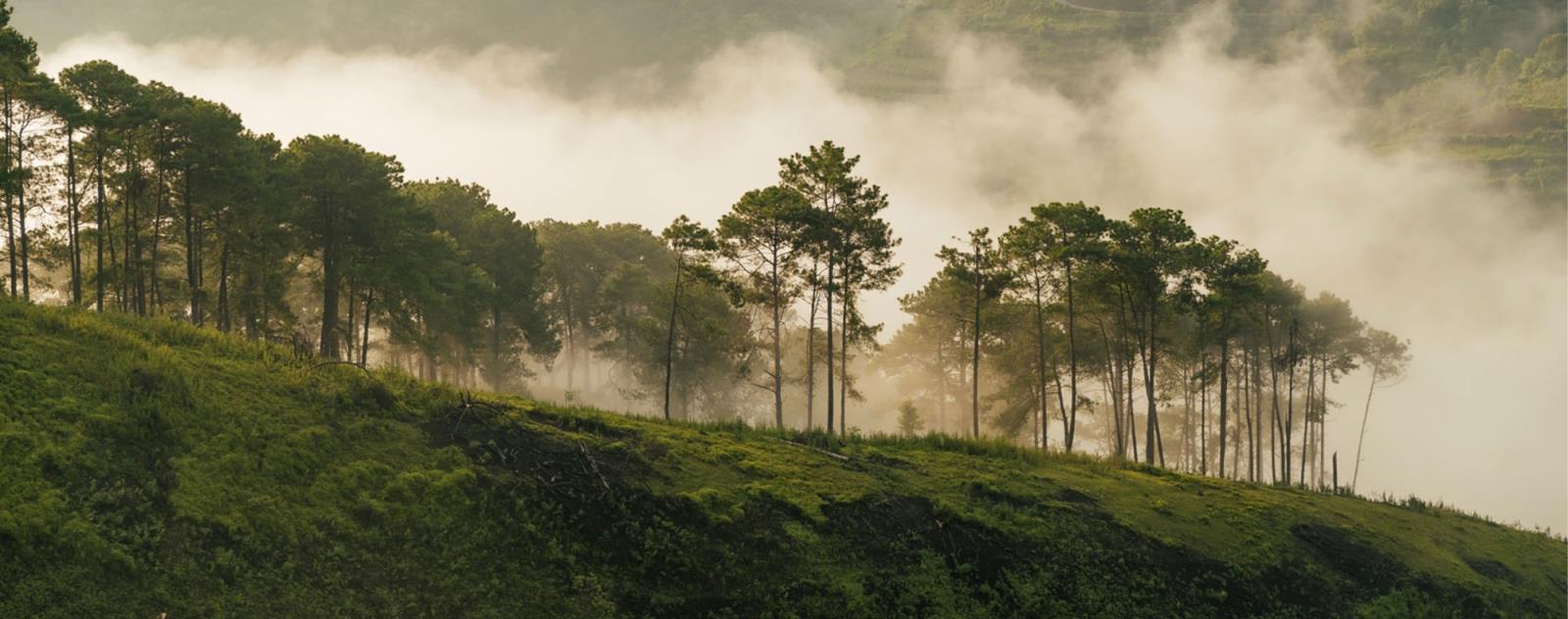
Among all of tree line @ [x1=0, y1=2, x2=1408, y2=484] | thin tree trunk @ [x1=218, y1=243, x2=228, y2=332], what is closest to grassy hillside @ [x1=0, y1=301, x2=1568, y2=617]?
tree line @ [x1=0, y1=2, x2=1408, y2=484]

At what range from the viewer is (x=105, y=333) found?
62.1 ft

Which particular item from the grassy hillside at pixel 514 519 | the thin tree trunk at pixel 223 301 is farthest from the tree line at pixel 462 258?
the grassy hillside at pixel 514 519

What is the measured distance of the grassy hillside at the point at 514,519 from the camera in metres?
13.7

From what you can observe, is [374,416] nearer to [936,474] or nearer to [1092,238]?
[936,474]

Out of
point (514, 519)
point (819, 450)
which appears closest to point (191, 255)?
point (819, 450)

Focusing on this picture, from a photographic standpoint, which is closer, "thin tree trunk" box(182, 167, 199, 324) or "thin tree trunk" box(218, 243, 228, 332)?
"thin tree trunk" box(182, 167, 199, 324)

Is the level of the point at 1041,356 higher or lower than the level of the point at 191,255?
lower

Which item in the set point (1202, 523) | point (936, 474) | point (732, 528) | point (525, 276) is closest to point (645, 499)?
point (732, 528)

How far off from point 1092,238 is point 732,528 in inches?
1275

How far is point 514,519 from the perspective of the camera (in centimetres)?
1688

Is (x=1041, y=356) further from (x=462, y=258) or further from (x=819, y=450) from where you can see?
(x=462, y=258)

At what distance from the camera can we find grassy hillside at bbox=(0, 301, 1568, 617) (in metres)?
13.7

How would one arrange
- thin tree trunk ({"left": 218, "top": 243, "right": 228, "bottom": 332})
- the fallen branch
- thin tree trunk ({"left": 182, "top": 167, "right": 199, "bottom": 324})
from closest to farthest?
the fallen branch → thin tree trunk ({"left": 182, "top": 167, "right": 199, "bottom": 324}) → thin tree trunk ({"left": 218, "top": 243, "right": 228, "bottom": 332})

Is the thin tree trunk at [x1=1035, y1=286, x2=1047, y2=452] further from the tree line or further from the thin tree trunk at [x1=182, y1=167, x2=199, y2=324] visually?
the thin tree trunk at [x1=182, y1=167, x2=199, y2=324]
